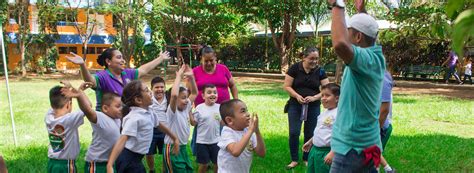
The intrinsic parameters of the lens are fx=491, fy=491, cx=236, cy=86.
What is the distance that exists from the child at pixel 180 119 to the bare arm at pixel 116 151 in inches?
33.3

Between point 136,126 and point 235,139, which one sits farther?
point 136,126

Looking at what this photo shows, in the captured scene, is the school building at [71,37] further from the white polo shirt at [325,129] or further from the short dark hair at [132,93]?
the white polo shirt at [325,129]

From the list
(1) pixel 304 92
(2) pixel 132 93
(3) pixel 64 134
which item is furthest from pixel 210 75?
(3) pixel 64 134

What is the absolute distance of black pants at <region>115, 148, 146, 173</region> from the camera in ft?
13.1

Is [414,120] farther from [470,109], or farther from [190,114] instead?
[190,114]

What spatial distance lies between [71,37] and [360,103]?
131 ft

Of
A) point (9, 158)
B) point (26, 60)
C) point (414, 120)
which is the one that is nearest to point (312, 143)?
point (9, 158)

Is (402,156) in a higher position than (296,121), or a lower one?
lower

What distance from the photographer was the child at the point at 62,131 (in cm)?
389

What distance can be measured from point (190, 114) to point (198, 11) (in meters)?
23.6

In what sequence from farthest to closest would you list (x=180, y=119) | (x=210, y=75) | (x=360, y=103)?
(x=210, y=75) → (x=180, y=119) → (x=360, y=103)

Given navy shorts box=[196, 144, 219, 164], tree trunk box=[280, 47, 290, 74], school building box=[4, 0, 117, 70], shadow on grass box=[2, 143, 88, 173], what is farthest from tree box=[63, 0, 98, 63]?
navy shorts box=[196, 144, 219, 164]

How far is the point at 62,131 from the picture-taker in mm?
3914

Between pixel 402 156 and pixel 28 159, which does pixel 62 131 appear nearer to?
pixel 28 159
